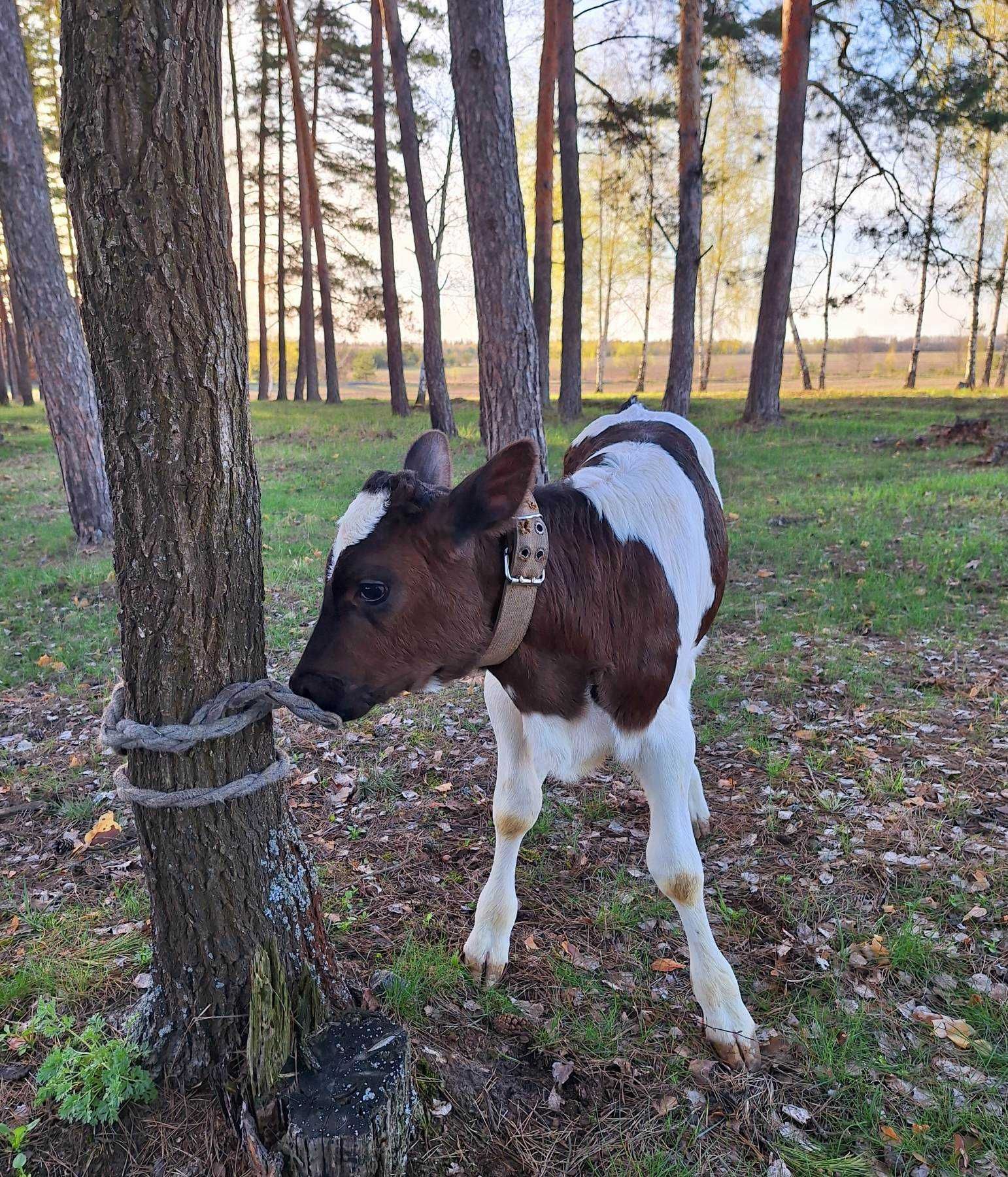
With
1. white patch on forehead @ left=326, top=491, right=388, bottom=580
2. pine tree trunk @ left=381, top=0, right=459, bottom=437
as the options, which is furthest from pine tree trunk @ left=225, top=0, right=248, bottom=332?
white patch on forehead @ left=326, top=491, right=388, bottom=580

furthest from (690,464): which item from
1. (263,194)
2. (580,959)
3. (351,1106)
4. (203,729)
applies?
(263,194)

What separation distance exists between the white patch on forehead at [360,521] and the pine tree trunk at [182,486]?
231mm

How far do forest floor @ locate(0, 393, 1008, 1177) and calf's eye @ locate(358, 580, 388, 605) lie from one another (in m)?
1.30

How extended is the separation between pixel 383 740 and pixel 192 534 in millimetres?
2859

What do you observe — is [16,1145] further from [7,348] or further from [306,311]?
[7,348]

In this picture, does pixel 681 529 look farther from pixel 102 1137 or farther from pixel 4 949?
pixel 4 949

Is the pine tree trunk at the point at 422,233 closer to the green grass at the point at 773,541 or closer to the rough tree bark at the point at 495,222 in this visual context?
the green grass at the point at 773,541

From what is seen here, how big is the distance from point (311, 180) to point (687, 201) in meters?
13.7

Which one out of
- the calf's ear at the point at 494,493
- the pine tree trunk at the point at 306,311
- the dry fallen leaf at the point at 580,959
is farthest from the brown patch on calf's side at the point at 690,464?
the pine tree trunk at the point at 306,311

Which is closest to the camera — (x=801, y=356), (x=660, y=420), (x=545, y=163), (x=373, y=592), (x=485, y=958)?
(x=373, y=592)

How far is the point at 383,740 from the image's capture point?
4.74 meters

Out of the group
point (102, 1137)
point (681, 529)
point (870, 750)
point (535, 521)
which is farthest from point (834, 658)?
point (102, 1137)

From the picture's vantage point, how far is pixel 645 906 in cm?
330

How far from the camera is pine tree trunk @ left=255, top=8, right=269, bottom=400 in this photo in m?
23.5
